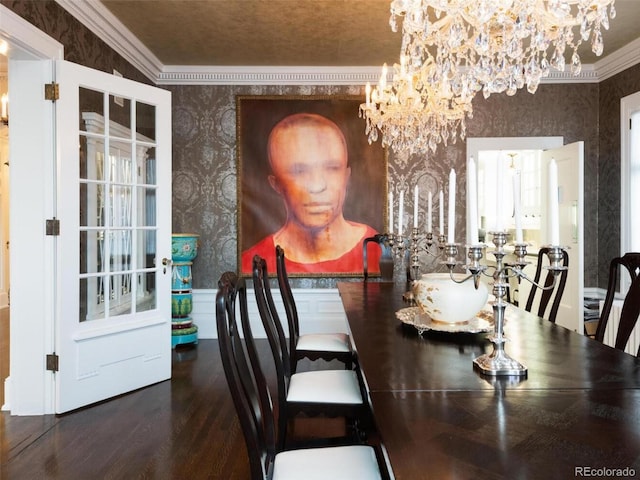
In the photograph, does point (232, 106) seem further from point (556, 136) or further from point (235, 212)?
point (556, 136)

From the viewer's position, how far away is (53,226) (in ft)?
9.26

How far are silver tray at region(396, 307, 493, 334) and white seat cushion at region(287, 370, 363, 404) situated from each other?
1.25 ft

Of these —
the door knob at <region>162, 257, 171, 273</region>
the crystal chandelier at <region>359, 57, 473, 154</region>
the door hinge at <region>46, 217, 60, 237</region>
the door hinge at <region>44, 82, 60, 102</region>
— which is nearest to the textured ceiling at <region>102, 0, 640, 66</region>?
the crystal chandelier at <region>359, 57, 473, 154</region>

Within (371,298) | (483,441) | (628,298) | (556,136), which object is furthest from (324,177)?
(483,441)

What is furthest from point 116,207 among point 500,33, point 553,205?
point 553,205

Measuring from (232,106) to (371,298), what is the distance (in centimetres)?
293

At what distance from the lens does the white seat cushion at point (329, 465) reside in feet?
4.23

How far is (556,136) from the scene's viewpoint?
4648 mm

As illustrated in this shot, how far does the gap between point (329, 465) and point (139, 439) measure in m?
1.60

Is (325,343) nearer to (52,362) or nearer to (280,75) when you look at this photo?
(52,362)

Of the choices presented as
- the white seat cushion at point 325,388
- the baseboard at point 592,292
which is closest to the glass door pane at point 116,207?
the white seat cushion at point 325,388

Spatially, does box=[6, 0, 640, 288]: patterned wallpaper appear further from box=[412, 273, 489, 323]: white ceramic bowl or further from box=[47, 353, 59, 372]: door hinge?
box=[412, 273, 489, 323]: white ceramic bowl

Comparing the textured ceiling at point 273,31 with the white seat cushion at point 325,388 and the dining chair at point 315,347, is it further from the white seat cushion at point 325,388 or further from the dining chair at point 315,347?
the white seat cushion at point 325,388

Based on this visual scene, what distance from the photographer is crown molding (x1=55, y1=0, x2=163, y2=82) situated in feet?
10.3
